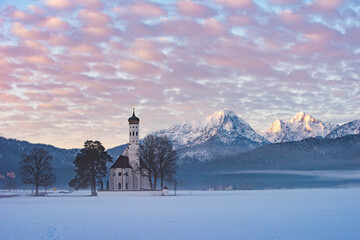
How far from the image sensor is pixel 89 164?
396 ft

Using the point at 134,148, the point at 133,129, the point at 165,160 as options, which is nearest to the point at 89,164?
the point at 134,148

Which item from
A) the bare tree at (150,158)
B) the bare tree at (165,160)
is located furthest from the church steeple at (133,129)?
the bare tree at (165,160)

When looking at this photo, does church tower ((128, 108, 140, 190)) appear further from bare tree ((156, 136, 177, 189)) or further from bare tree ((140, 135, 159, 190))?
bare tree ((156, 136, 177, 189))

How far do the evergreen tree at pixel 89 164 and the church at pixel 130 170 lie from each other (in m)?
8.50

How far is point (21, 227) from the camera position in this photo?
45.8 m

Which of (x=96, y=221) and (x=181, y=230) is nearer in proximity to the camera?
(x=181, y=230)

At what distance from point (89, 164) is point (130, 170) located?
49.1 feet

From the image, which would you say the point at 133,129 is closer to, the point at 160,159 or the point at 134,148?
the point at 134,148

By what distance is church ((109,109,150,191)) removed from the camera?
5138 inches

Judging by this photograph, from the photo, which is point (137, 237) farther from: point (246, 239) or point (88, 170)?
point (88, 170)

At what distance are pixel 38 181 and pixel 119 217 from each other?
80.5 metres

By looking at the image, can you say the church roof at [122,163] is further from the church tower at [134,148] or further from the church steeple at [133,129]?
the church steeple at [133,129]

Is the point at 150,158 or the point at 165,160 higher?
the point at 150,158

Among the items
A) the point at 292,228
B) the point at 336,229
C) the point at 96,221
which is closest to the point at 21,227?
the point at 96,221
